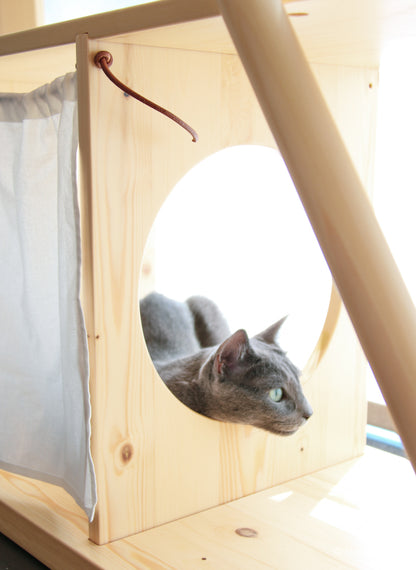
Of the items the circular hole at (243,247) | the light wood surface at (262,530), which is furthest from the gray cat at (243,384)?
the circular hole at (243,247)

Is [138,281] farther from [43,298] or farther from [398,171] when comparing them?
→ [398,171]

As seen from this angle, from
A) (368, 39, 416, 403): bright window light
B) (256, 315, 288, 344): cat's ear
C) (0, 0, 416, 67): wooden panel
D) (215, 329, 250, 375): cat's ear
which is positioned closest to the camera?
(0, 0, 416, 67): wooden panel

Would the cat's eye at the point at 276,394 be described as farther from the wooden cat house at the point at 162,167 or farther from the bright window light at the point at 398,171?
the bright window light at the point at 398,171

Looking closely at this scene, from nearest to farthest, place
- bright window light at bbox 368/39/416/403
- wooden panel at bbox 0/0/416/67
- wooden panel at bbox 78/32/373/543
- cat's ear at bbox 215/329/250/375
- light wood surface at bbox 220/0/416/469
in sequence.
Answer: light wood surface at bbox 220/0/416/469 < wooden panel at bbox 0/0/416/67 < wooden panel at bbox 78/32/373/543 < cat's ear at bbox 215/329/250/375 < bright window light at bbox 368/39/416/403

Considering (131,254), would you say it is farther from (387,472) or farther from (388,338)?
(387,472)

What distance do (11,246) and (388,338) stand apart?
2.25ft

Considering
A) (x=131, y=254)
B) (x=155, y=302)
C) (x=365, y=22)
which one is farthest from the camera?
(x=155, y=302)

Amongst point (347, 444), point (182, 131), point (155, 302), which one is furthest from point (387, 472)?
point (182, 131)

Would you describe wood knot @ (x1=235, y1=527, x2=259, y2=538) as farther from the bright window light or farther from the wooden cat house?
the bright window light

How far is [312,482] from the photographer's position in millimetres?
1037

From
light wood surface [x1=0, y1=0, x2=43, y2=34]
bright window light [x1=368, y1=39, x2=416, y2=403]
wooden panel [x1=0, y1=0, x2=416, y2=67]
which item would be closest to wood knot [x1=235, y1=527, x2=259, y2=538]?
bright window light [x1=368, y1=39, x2=416, y2=403]

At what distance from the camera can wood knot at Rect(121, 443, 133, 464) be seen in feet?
2.75

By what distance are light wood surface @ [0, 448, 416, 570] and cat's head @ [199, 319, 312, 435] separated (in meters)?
0.13

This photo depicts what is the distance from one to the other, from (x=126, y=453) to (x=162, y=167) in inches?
15.0
